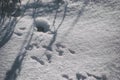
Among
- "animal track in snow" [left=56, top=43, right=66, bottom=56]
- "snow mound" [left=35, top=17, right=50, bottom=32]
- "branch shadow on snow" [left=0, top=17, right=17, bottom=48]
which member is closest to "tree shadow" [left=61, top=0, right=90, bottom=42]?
"animal track in snow" [left=56, top=43, right=66, bottom=56]

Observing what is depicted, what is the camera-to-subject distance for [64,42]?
4406mm

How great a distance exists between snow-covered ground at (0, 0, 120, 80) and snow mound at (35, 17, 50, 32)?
0.08ft

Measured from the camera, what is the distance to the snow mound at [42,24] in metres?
4.84

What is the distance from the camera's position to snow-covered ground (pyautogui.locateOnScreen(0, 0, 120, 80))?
12.4 feet

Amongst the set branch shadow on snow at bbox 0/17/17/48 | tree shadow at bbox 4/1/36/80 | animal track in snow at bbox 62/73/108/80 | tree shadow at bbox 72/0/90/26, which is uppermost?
tree shadow at bbox 72/0/90/26

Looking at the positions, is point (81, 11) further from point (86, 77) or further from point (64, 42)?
point (86, 77)

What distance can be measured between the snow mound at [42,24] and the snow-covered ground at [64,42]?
1.0 inches

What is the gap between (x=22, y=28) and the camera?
4.80 metres

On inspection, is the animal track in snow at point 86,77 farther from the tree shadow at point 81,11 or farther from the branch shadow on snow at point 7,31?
the branch shadow on snow at point 7,31

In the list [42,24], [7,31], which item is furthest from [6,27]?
[42,24]

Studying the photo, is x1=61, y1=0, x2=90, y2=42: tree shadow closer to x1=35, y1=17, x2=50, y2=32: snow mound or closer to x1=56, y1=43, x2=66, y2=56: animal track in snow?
x1=56, y1=43, x2=66, y2=56: animal track in snow

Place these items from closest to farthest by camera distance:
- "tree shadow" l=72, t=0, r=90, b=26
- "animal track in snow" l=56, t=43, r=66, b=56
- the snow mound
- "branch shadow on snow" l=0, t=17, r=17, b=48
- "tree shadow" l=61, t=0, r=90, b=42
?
"animal track in snow" l=56, t=43, r=66, b=56, "branch shadow on snow" l=0, t=17, r=17, b=48, "tree shadow" l=61, t=0, r=90, b=42, the snow mound, "tree shadow" l=72, t=0, r=90, b=26

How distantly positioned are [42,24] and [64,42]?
851mm

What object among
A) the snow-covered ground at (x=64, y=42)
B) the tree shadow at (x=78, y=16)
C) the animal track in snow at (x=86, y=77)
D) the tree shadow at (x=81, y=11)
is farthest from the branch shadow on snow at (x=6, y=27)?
the animal track in snow at (x=86, y=77)
